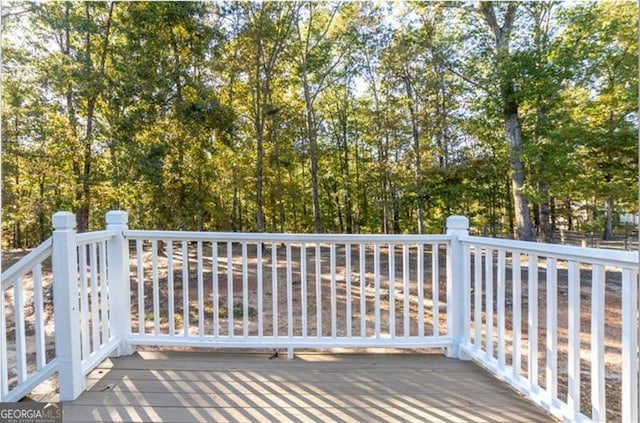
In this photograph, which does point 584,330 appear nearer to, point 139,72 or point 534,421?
point 534,421

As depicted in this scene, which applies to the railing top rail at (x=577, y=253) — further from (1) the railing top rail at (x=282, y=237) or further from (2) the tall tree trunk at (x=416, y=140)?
(2) the tall tree trunk at (x=416, y=140)

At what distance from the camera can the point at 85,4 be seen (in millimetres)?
6461

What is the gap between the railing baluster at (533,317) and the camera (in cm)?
165

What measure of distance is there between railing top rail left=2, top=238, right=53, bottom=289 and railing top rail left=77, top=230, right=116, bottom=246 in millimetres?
149

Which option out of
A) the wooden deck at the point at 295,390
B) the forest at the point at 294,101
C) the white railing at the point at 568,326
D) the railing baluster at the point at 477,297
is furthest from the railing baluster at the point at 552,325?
the forest at the point at 294,101

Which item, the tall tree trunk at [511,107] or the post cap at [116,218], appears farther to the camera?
the tall tree trunk at [511,107]

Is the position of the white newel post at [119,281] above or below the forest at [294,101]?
below

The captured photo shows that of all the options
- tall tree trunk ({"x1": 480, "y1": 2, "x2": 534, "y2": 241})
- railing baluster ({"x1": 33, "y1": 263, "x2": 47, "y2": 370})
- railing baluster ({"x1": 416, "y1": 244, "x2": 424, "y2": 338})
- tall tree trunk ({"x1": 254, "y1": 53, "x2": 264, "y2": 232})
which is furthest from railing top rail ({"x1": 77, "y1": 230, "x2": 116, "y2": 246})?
tall tree trunk ({"x1": 480, "y1": 2, "x2": 534, "y2": 241})

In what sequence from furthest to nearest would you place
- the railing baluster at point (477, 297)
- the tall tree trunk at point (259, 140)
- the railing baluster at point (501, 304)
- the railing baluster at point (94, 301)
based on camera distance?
1. the tall tree trunk at point (259, 140)
2. the railing baluster at point (477, 297)
3. the railing baluster at point (94, 301)
4. the railing baluster at point (501, 304)

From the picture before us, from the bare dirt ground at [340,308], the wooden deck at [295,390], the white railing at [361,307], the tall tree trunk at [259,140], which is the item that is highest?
the tall tree trunk at [259,140]

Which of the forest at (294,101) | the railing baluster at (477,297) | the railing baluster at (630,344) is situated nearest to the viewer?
the railing baluster at (630,344)

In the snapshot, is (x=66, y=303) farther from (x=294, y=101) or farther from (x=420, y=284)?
(x=294, y=101)

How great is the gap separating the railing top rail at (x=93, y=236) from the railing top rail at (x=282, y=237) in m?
0.10

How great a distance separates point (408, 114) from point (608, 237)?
919cm
